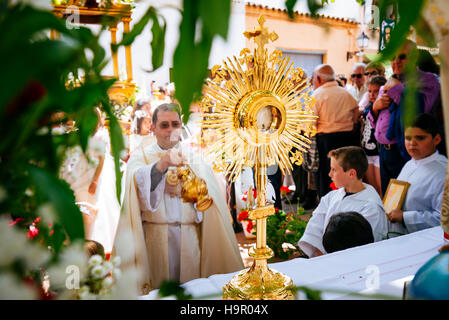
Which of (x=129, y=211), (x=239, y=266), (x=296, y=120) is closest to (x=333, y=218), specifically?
(x=239, y=266)

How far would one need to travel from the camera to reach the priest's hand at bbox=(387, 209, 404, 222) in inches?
74.9

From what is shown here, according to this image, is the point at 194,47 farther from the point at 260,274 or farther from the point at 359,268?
the point at 359,268

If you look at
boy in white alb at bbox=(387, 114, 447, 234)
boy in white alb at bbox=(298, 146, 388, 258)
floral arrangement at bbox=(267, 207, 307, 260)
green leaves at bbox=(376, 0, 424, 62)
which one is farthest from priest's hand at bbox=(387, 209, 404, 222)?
green leaves at bbox=(376, 0, 424, 62)

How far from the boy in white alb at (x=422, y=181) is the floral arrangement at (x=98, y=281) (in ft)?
5.39

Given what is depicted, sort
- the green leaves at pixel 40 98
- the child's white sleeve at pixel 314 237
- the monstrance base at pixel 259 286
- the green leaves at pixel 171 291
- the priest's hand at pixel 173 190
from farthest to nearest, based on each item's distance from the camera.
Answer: the priest's hand at pixel 173 190
the child's white sleeve at pixel 314 237
the monstrance base at pixel 259 286
the green leaves at pixel 171 291
the green leaves at pixel 40 98

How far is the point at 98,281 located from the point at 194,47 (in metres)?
0.38

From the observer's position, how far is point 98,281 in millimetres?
512

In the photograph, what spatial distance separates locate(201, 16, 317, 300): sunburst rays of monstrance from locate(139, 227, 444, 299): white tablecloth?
0.14 meters

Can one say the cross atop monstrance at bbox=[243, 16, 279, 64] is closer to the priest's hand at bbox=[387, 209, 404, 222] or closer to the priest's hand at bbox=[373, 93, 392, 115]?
the priest's hand at bbox=[387, 209, 404, 222]

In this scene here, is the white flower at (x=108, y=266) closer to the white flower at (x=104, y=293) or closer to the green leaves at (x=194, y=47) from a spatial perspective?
the white flower at (x=104, y=293)

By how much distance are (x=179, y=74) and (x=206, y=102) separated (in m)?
0.75

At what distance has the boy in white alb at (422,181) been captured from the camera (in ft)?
6.10

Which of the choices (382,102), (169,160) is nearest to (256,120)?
(169,160)

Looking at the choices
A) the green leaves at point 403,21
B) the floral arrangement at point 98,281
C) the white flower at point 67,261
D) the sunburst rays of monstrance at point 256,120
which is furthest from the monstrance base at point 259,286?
the green leaves at point 403,21
